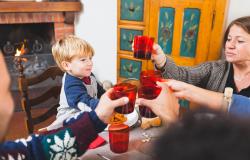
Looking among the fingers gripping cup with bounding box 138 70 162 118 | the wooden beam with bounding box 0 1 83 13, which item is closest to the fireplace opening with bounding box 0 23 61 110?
the wooden beam with bounding box 0 1 83 13

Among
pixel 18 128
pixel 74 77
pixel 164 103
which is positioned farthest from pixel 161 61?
pixel 18 128

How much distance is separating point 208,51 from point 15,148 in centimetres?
146

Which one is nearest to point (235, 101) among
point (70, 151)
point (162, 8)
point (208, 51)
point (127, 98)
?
point (127, 98)

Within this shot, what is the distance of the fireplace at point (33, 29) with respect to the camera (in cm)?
298

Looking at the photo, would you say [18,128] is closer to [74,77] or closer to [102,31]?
[102,31]

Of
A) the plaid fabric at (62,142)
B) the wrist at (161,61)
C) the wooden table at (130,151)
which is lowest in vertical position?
the wooden table at (130,151)

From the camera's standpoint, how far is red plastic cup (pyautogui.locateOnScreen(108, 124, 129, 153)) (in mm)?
1022

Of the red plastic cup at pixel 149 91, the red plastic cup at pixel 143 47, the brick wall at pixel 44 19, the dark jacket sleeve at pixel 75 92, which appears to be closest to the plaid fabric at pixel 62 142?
the red plastic cup at pixel 149 91

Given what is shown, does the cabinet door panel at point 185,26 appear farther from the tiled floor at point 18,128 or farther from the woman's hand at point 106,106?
the tiled floor at point 18,128

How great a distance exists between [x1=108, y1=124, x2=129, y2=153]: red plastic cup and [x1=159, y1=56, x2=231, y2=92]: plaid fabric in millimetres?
618

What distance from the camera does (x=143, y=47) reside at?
131 centimetres

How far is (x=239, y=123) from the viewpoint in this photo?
0.30m

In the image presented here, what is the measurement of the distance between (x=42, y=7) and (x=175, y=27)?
172 centimetres

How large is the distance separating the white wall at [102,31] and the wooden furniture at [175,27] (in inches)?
12.3
